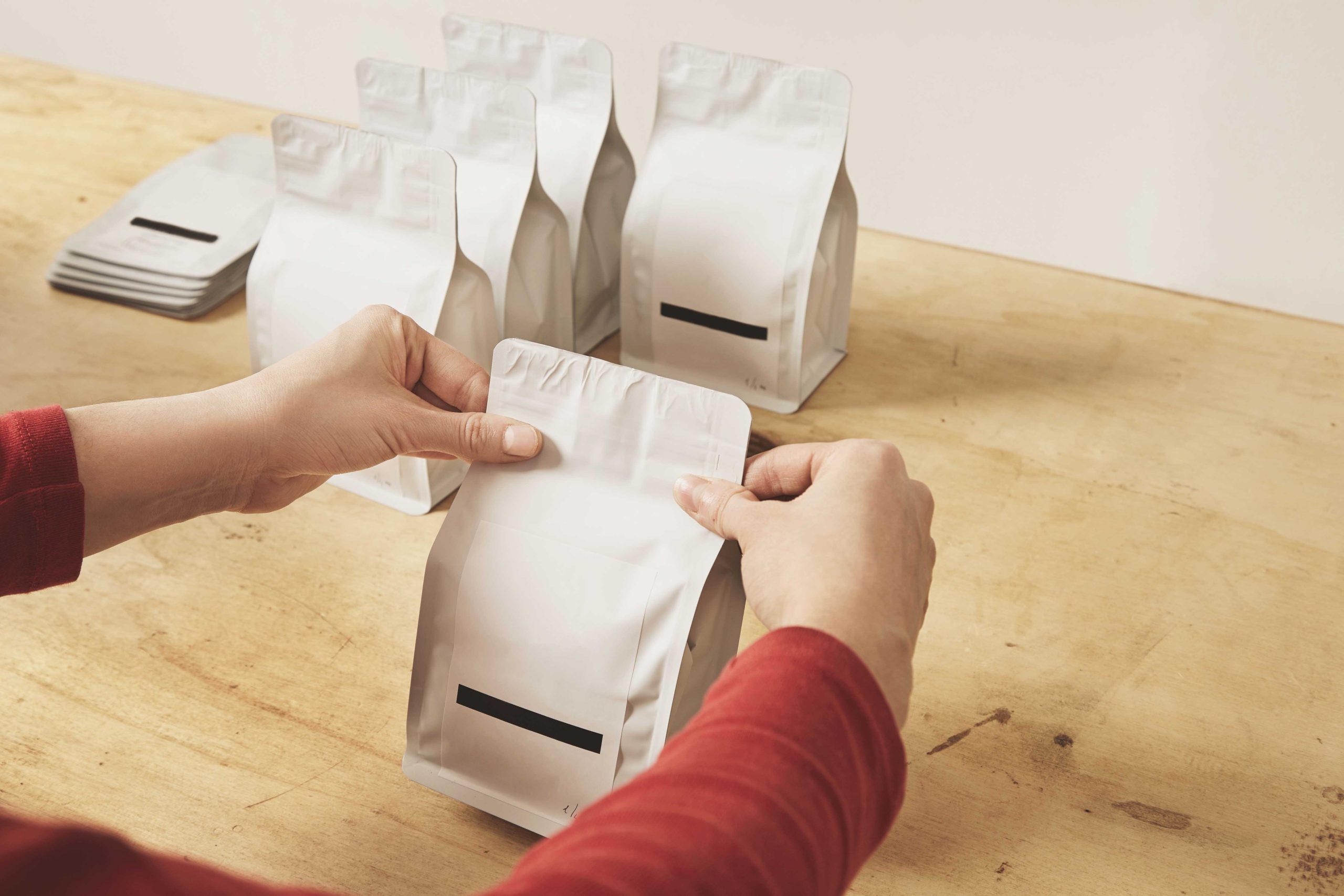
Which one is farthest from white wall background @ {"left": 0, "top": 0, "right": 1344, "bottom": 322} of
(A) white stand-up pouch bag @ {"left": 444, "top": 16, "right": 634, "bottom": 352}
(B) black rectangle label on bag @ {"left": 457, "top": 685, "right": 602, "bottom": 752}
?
(B) black rectangle label on bag @ {"left": 457, "top": 685, "right": 602, "bottom": 752}

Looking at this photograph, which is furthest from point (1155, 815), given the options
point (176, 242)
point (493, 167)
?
point (176, 242)

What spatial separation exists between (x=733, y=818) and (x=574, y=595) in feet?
0.89

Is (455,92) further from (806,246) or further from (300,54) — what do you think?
(300,54)

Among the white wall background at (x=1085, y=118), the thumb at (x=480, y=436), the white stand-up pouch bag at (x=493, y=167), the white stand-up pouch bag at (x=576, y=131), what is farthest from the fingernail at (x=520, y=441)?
the white wall background at (x=1085, y=118)

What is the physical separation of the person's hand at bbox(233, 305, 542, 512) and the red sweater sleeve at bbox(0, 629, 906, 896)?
0.28m

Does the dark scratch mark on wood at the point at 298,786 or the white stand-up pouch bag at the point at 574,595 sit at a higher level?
the white stand-up pouch bag at the point at 574,595

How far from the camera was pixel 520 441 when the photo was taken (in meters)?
0.64

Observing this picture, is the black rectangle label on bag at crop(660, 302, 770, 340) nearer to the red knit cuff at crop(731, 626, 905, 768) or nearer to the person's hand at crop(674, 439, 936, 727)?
the person's hand at crop(674, 439, 936, 727)

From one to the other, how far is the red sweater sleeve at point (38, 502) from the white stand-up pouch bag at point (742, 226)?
0.65 m


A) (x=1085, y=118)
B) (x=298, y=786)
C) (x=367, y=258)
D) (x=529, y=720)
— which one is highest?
(x=1085, y=118)

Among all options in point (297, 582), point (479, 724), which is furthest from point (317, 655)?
point (479, 724)

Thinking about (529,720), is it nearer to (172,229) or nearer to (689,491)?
(689,491)

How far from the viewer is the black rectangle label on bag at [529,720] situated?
621 mm

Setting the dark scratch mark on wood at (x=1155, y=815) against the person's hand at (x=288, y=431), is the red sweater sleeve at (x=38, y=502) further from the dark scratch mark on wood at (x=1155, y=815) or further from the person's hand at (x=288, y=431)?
the dark scratch mark on wood at (x=1155, y=815)
